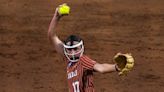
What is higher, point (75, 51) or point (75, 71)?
point (75, 51)

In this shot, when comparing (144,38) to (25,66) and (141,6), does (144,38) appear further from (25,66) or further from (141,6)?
(25,66)

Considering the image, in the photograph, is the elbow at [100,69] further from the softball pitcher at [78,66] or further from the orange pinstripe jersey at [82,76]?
the orange pinstripe jersey at [82,76]

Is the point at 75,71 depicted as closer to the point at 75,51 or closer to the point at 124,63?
the point at 75,51

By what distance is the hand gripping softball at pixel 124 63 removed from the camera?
5705 mm

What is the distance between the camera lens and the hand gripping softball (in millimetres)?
5705

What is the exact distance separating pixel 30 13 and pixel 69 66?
266 inches

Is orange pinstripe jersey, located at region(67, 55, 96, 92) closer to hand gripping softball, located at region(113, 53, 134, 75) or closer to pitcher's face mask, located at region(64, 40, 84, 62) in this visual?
pitcher's face mask, located at region(64, 40, 84, 62)

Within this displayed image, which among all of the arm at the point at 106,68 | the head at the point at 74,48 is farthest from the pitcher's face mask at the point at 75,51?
the arm at the point at 106,68

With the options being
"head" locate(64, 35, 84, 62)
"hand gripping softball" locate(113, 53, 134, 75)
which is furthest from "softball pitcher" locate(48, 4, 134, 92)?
"hand gripping softball" locate(113, 53, 134, 75)

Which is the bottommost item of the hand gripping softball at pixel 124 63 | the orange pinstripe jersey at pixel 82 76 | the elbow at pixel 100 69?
the orange pinstripe jersey at pixel 82 76

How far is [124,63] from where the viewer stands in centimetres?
577

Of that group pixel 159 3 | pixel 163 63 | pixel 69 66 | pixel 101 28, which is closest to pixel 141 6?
pixel 159 3

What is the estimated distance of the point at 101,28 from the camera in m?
12.1

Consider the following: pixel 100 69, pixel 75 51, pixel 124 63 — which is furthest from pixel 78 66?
pixel 124 63
